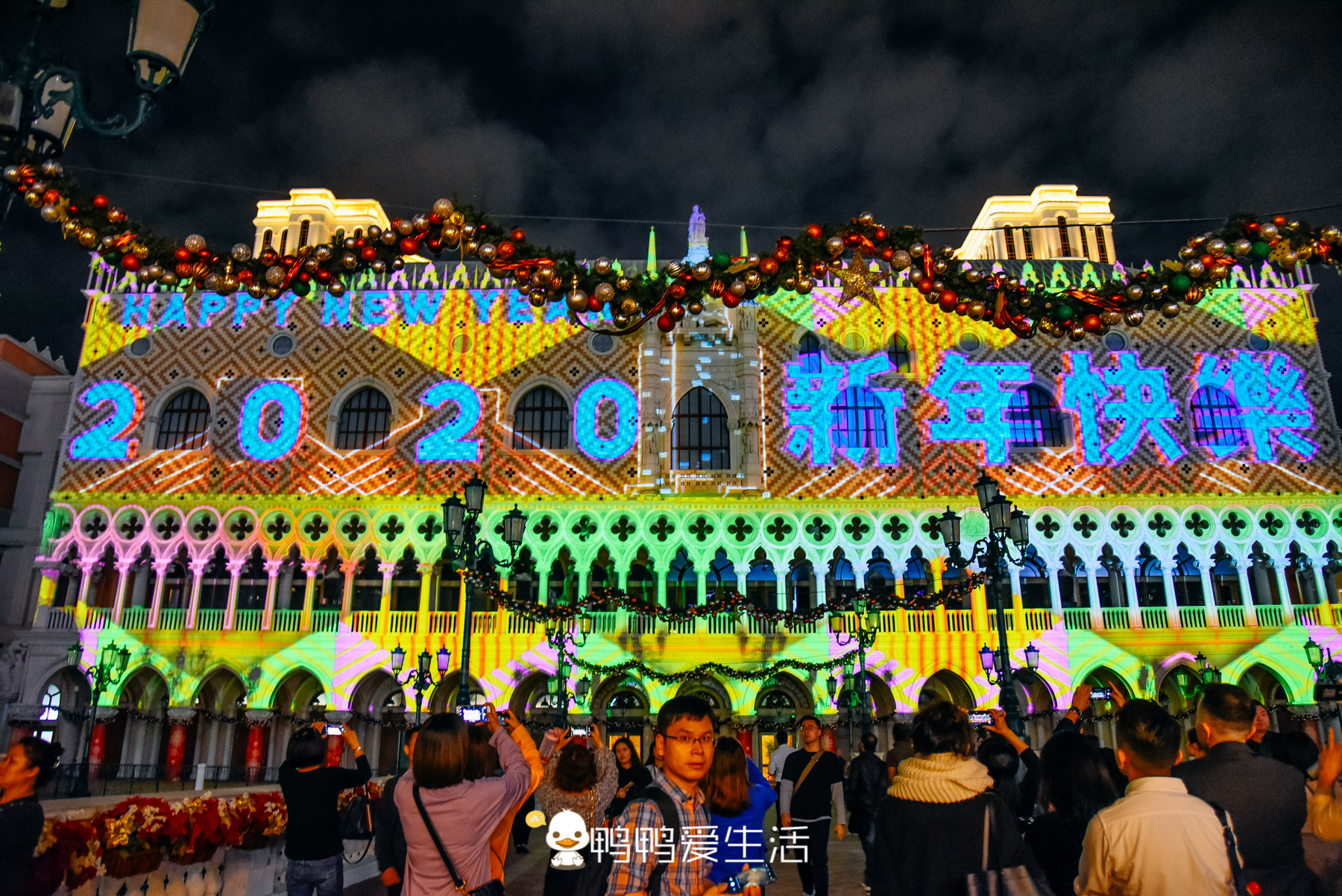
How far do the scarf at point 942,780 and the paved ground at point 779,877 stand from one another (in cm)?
606

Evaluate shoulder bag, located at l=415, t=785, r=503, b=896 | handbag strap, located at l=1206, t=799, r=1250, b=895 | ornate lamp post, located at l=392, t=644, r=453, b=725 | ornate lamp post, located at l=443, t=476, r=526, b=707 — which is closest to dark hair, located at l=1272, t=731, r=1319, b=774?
handbag strap, located at l=1206, t=799, r=1250, b=895

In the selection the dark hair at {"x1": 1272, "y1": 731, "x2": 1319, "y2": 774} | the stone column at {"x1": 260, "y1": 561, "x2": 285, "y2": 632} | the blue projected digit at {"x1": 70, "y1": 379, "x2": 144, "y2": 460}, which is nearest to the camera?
the dark hair at {"x1": 1272, "y1": 731, "x2": 1319, "y2": 774}

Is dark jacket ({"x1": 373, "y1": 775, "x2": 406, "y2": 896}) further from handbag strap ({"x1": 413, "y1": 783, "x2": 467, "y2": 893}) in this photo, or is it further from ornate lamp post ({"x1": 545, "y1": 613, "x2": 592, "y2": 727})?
ornate lamp post ({"x1": 545, "y1": 613, "x2": 592, "y2": 727})

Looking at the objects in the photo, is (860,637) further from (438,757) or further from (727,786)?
(438,757)

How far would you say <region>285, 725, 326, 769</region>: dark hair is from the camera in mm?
5051

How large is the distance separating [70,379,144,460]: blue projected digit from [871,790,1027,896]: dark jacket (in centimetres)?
2827

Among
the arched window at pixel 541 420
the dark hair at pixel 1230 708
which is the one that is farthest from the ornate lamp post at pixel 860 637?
the dark hair at pixel 1230 708

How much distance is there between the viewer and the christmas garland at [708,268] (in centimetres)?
535

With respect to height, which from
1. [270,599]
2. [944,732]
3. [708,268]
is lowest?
[944,732]

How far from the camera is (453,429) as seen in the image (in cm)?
2625

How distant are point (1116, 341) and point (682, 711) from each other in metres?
27.6

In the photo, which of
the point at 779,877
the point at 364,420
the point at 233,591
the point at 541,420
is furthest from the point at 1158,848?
the point at 364,420

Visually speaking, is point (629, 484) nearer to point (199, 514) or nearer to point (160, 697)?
point (199, 514)

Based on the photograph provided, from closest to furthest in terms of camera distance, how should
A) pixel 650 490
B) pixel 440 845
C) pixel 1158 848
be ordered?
1. pixel 1158 848
2. pixel 440 845
3. pixel 650 490
